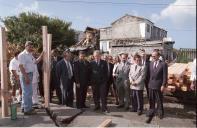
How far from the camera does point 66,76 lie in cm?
1147

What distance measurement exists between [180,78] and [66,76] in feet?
10.9

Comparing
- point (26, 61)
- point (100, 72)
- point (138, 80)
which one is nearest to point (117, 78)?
point (100, 72)

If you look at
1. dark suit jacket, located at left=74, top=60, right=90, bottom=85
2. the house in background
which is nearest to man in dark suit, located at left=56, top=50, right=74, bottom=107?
dark suit jacket, located at left=74, top=60, right=90, bottom=85

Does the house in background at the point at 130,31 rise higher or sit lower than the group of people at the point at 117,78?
higher

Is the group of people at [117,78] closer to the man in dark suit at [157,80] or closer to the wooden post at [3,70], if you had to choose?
the man in dark suit at [157,80]

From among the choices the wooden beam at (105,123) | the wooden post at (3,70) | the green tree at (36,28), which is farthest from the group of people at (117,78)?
the green tree at (36,28)

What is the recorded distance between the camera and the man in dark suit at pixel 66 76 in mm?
11469

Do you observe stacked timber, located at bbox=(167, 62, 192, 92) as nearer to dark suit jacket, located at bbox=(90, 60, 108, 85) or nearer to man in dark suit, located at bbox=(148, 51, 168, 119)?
man in dark suit, located at bbox=(148, 51, 168, 119)

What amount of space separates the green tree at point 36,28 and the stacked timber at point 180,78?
31.7 m

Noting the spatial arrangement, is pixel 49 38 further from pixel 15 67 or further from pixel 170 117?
pixel 170 117

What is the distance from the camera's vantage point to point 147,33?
56.9 meters

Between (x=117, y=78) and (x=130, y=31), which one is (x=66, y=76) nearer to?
(x=117, y=78)

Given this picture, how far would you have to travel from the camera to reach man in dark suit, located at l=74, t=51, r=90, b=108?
11648 mm

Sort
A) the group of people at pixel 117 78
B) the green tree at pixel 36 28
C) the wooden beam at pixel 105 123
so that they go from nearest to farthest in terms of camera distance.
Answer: the wooden beam at pixel 105 123 → the group of people at pixel 117 78 → the green tree at pixel 36 28
